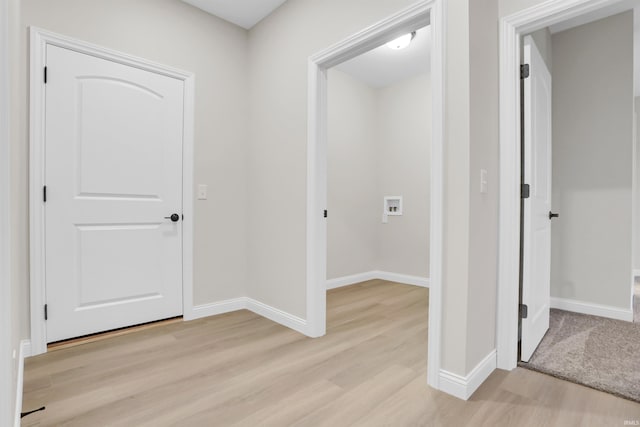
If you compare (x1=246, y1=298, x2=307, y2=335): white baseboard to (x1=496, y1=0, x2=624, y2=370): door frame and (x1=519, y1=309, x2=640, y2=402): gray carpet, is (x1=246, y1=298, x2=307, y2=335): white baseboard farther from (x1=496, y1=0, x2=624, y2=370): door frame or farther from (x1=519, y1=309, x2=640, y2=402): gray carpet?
(x1=519, y1=309, x2=640, y2=402): gray carpet

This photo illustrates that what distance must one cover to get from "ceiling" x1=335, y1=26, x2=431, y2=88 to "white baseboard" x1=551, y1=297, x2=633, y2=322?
288 cm

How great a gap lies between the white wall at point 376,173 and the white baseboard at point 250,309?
1.21 metres

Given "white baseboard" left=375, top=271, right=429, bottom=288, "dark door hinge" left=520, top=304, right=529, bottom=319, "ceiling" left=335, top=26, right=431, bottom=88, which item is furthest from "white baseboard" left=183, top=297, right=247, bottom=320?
"ceiling" left=335, top=26, right=431, bottom=88

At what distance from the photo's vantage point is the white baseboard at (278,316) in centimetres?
249

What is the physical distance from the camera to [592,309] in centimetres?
294

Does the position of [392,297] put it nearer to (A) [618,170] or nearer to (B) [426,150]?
(B) [426,150]

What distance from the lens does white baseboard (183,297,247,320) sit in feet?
9.08

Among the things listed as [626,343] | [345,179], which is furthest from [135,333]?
[626,343]

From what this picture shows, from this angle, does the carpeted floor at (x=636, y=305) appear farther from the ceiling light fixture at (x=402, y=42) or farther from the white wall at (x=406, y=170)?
the ceiling light fixture at (x=402, y=42)

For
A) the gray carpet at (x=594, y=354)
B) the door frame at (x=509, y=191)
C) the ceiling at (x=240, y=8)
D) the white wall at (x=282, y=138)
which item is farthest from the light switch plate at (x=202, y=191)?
the gray carpet at (x=594, y=354)

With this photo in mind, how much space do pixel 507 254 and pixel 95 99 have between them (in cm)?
294

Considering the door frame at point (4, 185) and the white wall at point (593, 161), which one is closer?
the door frame at point (4, 185)

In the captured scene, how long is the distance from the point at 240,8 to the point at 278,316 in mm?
2638

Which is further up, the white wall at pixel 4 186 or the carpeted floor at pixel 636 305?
the white wall at pixel 4 186
